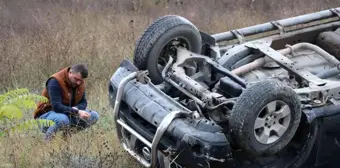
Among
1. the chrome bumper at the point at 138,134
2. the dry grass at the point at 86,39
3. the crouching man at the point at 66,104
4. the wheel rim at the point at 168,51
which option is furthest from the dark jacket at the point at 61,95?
the wheel rim at the point at 168,51

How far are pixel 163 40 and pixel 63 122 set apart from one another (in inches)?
58.5

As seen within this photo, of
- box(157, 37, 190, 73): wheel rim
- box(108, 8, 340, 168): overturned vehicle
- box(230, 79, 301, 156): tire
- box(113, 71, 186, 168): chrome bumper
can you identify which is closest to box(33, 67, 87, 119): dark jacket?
box(108, 8, 340, 168): overturned vehicle

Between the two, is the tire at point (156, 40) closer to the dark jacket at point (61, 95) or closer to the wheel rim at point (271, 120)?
the dark jacket at point (61, 95)

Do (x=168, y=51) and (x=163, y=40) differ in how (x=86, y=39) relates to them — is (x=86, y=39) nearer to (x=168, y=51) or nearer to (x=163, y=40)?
(x=168, y=51)

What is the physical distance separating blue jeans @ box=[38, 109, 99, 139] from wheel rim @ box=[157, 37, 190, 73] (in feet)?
3.71

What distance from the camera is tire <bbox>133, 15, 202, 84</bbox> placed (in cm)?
567

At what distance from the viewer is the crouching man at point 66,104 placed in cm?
638

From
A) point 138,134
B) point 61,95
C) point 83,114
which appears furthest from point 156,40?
point 61,95

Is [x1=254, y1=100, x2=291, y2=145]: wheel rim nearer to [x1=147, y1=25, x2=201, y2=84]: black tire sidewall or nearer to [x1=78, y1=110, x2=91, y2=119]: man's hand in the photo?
[x1=147, y1=25, x2=201, y2=84]: black tire sidewall

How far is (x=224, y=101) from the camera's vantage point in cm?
488

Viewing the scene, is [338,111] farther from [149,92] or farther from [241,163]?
[149,92]

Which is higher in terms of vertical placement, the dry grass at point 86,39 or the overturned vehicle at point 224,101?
the overturned vehicle at point 224,101

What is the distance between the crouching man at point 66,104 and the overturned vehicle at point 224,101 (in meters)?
0.78

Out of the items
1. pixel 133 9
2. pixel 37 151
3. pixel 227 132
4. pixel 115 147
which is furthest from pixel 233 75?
pixel 133 9
